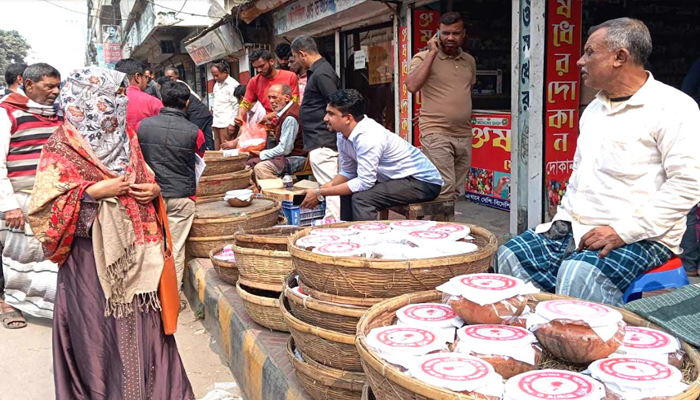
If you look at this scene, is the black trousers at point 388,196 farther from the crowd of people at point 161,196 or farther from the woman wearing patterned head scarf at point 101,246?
the woman wearing patterned head scarf at point 101,246

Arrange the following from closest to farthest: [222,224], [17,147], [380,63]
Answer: [17,147] < [222,224] < [380,63]

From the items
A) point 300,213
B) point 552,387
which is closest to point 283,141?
point 300,213

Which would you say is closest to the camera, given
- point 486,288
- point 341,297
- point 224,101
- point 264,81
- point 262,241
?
→ point 486,288

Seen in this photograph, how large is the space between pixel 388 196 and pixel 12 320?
10.3 ft

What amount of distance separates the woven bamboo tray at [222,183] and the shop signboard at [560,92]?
288 cm

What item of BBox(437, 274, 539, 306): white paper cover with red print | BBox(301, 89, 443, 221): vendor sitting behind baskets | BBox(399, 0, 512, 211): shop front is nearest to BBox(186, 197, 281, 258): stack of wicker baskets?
BBox(301, 89, 443, 221): vendor sitting behind baskets

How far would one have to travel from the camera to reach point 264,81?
6652 millimetres

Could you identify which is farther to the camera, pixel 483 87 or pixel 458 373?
pixel 483 87

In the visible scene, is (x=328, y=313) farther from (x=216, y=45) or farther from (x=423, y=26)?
(x=216, y=45)

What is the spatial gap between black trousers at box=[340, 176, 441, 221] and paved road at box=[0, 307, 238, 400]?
1365 mm

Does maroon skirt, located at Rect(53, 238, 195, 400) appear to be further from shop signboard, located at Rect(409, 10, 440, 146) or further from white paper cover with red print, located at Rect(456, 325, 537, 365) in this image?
shop signboard, located at Rect(409, 10, 440, 146)

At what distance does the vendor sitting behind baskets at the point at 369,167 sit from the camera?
12.5 feet

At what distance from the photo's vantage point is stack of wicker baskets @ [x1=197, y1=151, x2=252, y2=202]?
215 inches

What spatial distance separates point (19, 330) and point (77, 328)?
223cm
